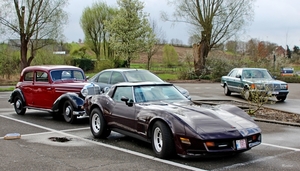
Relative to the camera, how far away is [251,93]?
1183cm

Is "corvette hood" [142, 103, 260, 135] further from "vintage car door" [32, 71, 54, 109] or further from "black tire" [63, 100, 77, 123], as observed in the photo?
"vintage car door" [32, 71, 54, 109]

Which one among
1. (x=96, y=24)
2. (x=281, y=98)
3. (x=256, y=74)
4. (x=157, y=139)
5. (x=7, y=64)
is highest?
(x=96, y=24)

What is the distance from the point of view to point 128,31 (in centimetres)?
3509

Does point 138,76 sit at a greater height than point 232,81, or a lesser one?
greater

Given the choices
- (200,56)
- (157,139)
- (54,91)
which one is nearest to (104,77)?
(54,91)

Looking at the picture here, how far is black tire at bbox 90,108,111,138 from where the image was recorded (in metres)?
8.24

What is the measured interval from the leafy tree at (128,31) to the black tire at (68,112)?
78.1 feet

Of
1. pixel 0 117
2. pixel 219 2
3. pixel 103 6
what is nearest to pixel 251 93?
pixel 0 117

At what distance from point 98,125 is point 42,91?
162 inches

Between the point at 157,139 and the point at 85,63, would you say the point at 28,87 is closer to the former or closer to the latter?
the point at 157,139

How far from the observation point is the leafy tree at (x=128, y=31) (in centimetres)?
3472

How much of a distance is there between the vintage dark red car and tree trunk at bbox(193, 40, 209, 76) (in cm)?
2318

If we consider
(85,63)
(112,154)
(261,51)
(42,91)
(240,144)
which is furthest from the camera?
(85,63)

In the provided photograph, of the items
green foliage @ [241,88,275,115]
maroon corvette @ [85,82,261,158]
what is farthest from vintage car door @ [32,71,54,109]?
green foliage @ [241,88,275,115]
